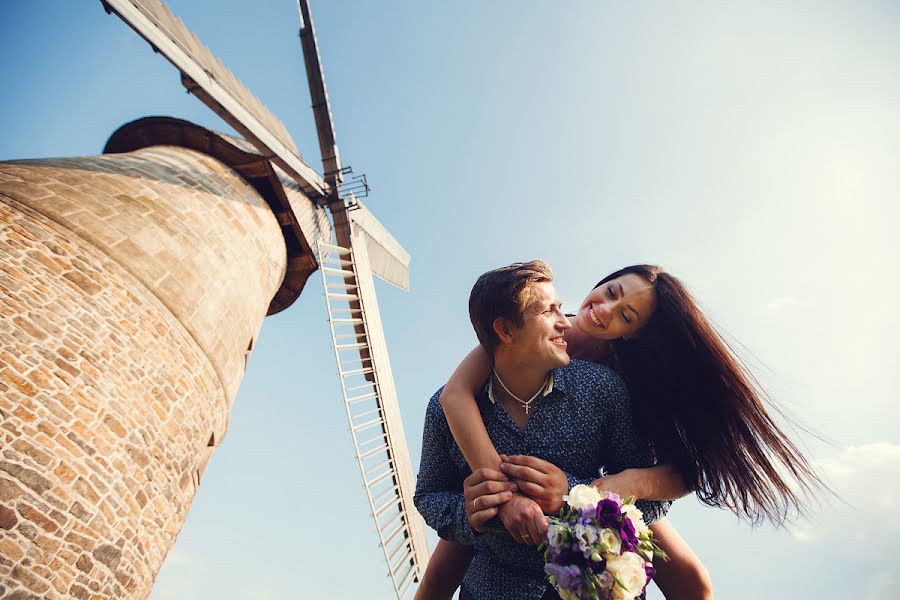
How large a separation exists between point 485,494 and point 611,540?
395 millimetres

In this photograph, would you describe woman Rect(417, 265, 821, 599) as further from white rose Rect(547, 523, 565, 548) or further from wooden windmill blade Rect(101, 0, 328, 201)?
wooden windmill blade Rect(101, 0, 328, 201)

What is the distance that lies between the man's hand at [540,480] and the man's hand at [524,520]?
32 millimetres

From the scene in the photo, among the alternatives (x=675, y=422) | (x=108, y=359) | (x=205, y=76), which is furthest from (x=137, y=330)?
(x=675, y=422)

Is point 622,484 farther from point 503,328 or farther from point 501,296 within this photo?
point 501,296

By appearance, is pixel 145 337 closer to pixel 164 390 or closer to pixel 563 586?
pixel 164 390

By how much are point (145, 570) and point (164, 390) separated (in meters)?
1.36

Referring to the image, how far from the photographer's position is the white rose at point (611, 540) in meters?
1.23

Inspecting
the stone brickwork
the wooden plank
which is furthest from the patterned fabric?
the wooden plank

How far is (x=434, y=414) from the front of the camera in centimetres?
190

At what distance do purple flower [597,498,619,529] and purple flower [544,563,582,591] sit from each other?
0.15 m

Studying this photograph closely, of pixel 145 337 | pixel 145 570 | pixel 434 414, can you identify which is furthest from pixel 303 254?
pixel 434 414

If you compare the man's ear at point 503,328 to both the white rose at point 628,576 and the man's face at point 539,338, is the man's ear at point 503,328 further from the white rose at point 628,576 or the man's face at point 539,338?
the white rose at point 628,576

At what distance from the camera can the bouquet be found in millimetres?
1226

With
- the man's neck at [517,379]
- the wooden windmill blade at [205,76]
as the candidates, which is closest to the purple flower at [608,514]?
the man's neck at [517,379]
